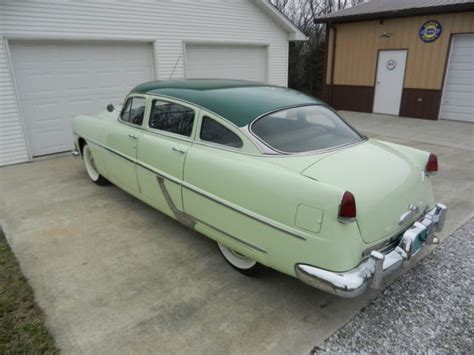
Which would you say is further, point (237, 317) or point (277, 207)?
point (237, 317)

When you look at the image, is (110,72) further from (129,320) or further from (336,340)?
(336,340)

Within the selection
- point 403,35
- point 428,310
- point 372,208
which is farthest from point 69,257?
point 403,35

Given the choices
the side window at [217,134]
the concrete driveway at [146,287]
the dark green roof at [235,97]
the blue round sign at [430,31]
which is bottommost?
the concrete driveway at [146,287]

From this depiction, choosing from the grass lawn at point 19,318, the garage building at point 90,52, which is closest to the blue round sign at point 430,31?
the garage building at point 90,52

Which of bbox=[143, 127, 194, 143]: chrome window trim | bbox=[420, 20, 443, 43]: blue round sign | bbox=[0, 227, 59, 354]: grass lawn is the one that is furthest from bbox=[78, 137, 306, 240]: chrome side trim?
bbox=[420, 20, 443, 43]: blue round sign

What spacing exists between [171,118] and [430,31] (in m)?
9.74

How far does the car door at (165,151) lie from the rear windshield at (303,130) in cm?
73

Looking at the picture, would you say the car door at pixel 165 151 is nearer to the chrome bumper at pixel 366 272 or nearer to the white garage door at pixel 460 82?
the chrome bumper at pixel 366 272

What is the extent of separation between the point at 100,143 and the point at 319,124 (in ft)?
9.44

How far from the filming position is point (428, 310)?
8.38 feet

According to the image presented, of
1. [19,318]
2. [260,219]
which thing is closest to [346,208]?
[260,219]

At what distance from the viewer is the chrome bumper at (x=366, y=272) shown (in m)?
2.06

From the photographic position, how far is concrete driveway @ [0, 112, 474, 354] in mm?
2318

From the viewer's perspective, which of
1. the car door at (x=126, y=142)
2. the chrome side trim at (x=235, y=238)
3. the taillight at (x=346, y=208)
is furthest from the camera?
the car door at (x=126, y=142)
